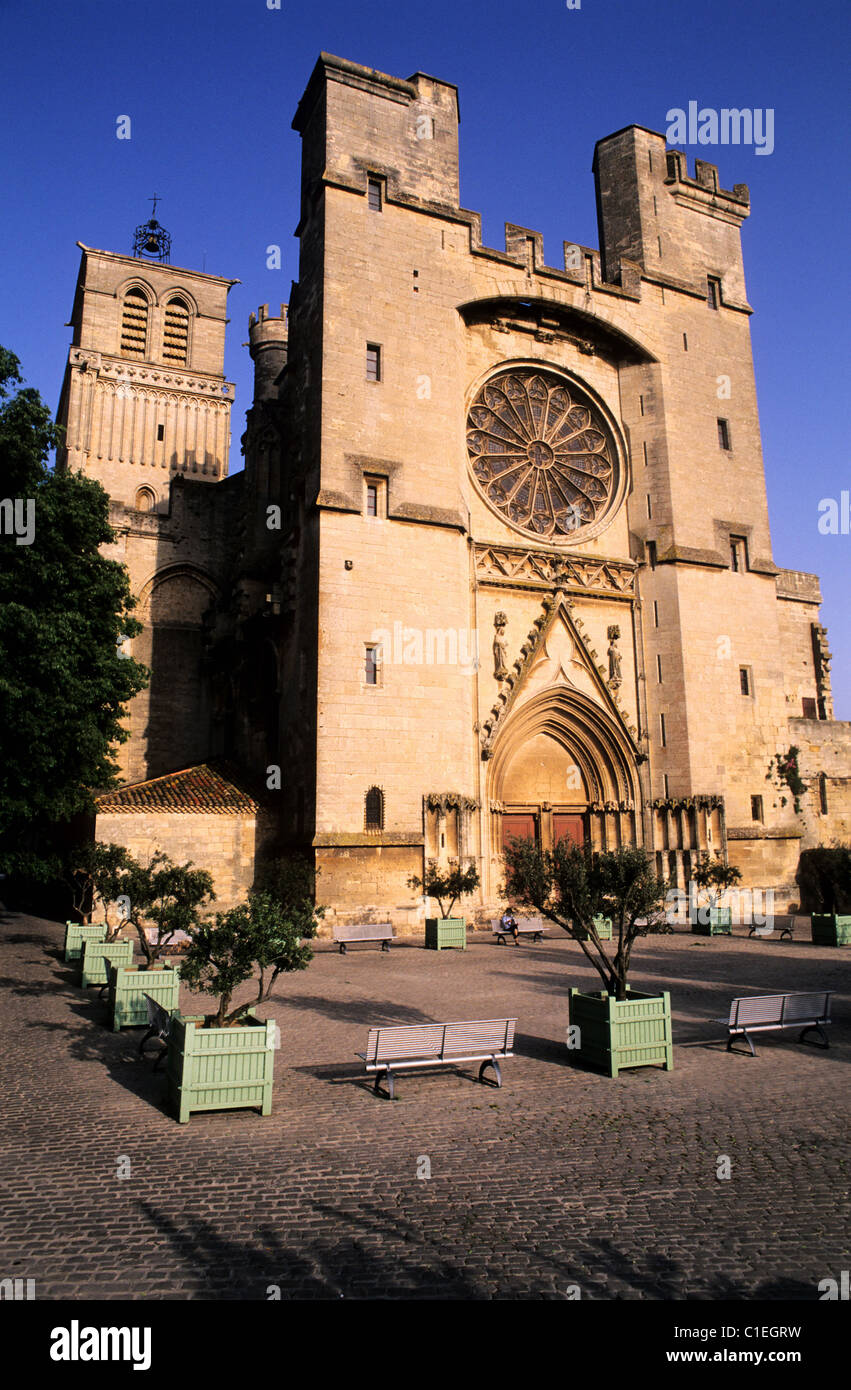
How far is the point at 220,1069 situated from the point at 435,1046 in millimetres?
2083

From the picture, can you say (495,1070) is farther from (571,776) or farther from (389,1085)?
(571,776)

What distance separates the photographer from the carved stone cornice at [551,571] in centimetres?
2341

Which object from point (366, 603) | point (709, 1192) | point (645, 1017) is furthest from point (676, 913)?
point (709, 1192)

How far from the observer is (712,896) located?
22.8 meters

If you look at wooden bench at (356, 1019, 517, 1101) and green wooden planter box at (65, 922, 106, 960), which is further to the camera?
green wooden planter box at (65, 922, 106, 960)

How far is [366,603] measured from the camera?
20297mm

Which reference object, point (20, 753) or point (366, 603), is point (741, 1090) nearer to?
point (20, 753)

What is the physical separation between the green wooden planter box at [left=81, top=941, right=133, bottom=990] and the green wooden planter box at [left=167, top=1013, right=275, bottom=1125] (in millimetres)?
6367

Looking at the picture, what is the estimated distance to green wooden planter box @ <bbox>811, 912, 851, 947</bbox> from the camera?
18547 millimetres

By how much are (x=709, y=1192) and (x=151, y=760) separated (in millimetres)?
24875

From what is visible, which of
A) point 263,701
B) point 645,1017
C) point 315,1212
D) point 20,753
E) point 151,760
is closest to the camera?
point 315,1212

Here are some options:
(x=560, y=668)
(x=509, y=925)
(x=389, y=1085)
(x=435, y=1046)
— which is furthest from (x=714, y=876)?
(x=389, y=1085)

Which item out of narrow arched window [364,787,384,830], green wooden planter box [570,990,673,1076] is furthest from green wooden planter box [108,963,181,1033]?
narrow arched window [364,787,384,830]

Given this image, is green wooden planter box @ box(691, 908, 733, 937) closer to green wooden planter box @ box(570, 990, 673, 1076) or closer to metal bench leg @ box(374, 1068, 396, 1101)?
green wooden planter box @ box(570, 990, 673, 1076)
